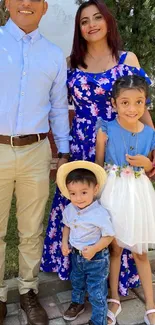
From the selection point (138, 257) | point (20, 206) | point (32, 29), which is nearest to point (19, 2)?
point (32, 29)

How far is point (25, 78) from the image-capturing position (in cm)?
261

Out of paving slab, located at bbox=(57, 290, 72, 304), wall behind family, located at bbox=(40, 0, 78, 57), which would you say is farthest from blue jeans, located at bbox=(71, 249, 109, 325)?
wall behind family, located at bbox=(40, 0, 78, 57)

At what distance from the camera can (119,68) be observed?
296cm

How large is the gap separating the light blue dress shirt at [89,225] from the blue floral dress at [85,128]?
488 mm

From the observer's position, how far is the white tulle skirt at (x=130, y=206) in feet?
8.87

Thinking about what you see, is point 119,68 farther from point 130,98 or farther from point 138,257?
point 138,257

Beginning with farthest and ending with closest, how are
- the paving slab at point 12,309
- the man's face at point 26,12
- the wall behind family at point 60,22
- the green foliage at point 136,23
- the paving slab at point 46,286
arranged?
the wall behind family at point 60,22 < the green foliage at point 136,23 < the paving slab at point 46,286 < the paving slab at point 12,309 < the man's face at point 26,12

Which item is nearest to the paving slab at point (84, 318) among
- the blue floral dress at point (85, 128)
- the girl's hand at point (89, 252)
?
the blue floral dress at point (85, 128)

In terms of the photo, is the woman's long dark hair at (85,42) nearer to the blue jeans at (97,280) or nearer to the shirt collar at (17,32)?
the shirt collar at (17,32)

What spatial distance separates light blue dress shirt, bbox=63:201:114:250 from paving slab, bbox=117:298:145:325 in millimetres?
710

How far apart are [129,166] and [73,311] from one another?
1.12m

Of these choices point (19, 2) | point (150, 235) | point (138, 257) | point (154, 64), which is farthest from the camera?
point (154, 64)

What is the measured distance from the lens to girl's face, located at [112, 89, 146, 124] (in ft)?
8.79

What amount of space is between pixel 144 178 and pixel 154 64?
14.2 ft
